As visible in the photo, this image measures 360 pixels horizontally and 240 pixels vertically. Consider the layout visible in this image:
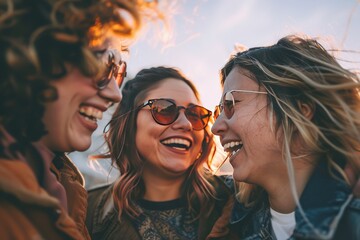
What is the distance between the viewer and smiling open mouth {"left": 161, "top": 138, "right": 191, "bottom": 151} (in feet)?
11.6

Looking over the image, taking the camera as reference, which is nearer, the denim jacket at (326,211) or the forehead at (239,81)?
the denim jacket at (326,211)

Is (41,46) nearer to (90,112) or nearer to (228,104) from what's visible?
(90,112)

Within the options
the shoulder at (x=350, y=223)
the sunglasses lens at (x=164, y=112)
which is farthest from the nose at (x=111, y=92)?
the shoulder at (x=350, y=223)

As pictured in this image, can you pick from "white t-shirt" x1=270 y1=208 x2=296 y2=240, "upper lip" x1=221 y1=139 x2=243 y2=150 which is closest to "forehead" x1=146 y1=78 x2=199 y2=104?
"upper lip" x1=221 y1=139 x2=243 y2=150

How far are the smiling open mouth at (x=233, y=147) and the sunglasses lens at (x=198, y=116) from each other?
652mm

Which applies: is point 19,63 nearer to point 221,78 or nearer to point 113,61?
point 113,61

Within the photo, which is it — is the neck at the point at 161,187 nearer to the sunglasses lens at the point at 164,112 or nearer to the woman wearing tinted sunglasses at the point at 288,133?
the sunglasses lens at the point at 164,112

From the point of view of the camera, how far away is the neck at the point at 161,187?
346 centimetres

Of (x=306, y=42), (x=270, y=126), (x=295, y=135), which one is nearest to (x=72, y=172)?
(x=270, y=126)

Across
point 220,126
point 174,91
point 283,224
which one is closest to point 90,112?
point 220,126

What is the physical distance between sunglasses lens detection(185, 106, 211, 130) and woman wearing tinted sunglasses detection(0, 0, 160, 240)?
1.56 metres

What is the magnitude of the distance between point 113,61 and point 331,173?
5.76 ft

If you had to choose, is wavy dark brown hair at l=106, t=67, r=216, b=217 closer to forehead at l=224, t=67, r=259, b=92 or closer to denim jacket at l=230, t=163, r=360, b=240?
forehead at l=224, t=67, r=259, b=92

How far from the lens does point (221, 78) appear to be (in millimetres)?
3500
